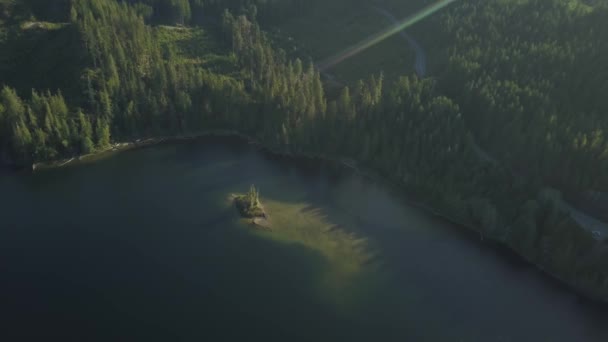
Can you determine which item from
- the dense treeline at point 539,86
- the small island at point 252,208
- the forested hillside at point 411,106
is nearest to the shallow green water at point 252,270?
the small island at point 252,208

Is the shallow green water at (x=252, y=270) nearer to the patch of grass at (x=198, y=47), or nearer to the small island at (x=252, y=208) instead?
the small island at (x=252, y=208)

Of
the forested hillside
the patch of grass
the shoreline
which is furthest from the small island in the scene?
the patch of grass

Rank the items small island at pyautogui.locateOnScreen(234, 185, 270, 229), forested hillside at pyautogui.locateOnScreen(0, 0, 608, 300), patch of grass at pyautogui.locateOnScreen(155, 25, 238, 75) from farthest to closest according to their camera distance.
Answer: patch of grass at pyautogui.locateOnScreen(155, 25, 238, 75) < small island at pyautogui.locateOnScreen(234, 185, 270, 229) < forested hillside at pyautogui.locateOnScreen(0, 0, 608, 300)

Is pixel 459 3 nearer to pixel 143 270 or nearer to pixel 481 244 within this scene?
pixel 481 244

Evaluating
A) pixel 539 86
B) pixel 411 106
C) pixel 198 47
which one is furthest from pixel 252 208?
pixel 198 47

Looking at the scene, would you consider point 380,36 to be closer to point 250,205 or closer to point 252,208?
point 250,205

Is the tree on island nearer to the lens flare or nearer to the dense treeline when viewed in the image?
the dense treeline

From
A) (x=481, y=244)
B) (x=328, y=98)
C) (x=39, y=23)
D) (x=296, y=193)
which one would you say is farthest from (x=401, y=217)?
(x=39, y=23)
